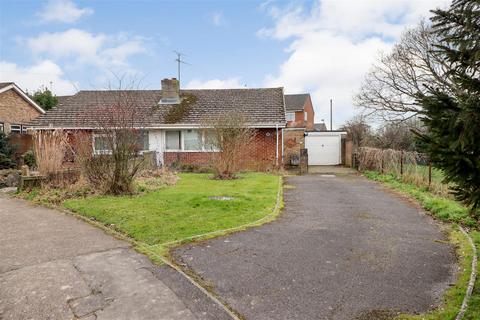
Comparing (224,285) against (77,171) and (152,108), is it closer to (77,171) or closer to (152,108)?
(77,171)

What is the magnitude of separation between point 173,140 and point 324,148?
38.5 feet

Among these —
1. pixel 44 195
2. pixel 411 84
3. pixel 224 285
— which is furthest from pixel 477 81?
pixel 411 84

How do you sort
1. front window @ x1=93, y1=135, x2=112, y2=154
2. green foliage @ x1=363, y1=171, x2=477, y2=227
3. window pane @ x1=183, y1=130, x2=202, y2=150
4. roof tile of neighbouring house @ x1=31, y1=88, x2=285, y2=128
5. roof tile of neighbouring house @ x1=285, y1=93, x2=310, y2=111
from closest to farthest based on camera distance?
1. green foliage @ x1=363, y1=171, x2=477, y2=227
2. front window @ x1=93, y1=135, x2=112, y2=154
3. window pane @ x1=183, y1=130, x2=202, y2=150
4. roof tile of neighbouring house @ x1=31, y1=88, x2=285, y2=128
5. roof tile of neighbouring house @ x1=285, y1=93, x2=310, y2=111

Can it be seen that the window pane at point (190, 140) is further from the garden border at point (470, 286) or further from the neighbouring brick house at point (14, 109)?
the garden border at point (470, 286)

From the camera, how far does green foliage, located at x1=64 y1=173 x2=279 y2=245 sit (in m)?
6.89

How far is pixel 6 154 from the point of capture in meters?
20.0

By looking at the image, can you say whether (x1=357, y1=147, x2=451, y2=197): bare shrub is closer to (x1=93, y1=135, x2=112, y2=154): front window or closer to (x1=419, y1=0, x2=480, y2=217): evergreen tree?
(x1=419, y1=0, x2=480, y2=217): evergreen tree

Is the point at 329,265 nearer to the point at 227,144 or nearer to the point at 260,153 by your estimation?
Result: the point at 227,144

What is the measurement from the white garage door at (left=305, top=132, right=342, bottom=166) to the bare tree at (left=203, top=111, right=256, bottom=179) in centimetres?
1219

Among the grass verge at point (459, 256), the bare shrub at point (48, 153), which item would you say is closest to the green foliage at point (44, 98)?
the bare shrub at point (48, 153)

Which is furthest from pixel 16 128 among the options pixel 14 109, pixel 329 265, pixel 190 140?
pixel 329 265

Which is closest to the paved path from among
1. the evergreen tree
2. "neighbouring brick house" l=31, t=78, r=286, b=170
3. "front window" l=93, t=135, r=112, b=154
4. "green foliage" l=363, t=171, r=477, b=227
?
the evergreen tree

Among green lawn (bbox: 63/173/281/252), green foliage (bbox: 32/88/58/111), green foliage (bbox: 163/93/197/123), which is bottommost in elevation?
green lawn (bbox: 63/173/281/252)

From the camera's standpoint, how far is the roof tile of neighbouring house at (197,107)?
2084 cm
